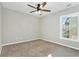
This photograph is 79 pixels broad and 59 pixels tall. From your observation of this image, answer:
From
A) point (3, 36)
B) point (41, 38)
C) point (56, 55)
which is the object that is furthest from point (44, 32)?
point (3, 36)

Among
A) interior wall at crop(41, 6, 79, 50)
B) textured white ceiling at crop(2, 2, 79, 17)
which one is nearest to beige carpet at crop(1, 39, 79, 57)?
interior wall at crop(41, 6, 79, 50)

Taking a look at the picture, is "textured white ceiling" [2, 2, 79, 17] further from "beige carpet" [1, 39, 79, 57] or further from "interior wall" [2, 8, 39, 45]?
"beige carpet" [1, 39, 79, 57]

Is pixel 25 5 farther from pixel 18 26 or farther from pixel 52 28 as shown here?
pixel 52 28

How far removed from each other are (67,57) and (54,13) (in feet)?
2.46

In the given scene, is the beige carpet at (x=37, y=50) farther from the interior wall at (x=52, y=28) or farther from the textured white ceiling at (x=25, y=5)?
the textured white ceiling at (x=25, y=5)

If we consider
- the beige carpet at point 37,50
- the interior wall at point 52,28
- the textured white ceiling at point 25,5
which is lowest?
the beige carpet at point 37,50

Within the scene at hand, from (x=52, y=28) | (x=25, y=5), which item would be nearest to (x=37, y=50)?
(x=52, y=28)

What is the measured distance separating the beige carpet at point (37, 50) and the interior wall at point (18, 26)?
0.10 m

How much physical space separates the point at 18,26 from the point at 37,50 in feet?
1.70

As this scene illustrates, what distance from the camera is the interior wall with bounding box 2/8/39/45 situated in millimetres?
1159

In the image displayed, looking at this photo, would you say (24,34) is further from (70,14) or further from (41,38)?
(70,14)

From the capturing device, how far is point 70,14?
1267 mm

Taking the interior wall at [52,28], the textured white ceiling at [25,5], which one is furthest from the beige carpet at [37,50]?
the textured white ceiling at [25,5]

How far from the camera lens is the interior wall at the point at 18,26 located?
3.80ft
